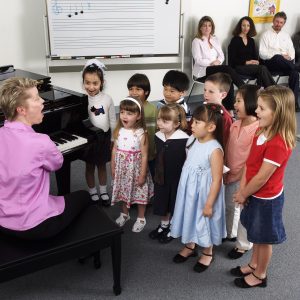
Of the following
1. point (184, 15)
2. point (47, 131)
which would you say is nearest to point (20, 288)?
point (47, 131)

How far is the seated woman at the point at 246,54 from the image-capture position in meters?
5.20

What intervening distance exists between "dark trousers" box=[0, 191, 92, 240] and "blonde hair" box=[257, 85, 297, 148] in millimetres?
970

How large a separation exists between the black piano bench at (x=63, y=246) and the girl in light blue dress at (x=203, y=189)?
0.46 m

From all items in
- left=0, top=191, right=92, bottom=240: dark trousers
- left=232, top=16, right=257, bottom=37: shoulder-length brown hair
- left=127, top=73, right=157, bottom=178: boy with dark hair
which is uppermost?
left=232, top=16, right=257, bottom=37: shoulder-length brown hair

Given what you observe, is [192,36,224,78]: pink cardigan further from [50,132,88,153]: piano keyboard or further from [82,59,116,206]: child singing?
[50,132,88,153]: piano keyboard

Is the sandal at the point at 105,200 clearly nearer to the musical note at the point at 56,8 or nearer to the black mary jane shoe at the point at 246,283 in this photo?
the black mary jane shoe at the point at 246,283

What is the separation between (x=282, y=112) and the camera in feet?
5.71

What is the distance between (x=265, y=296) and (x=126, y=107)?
1.30 metres

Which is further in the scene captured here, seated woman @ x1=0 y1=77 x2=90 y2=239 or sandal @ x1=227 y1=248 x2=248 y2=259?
sandal @ x1=227 y1=248 x2=248 y2=259

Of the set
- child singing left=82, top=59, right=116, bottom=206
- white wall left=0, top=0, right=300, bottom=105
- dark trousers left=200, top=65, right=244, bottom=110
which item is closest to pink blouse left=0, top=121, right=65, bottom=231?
child singing left=82, top=59, right=116, bottom=206

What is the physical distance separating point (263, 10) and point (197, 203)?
4.44 metres

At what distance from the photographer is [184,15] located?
4.93m

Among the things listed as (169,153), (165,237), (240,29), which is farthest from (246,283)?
(240,29)

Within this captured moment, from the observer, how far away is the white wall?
404cm
